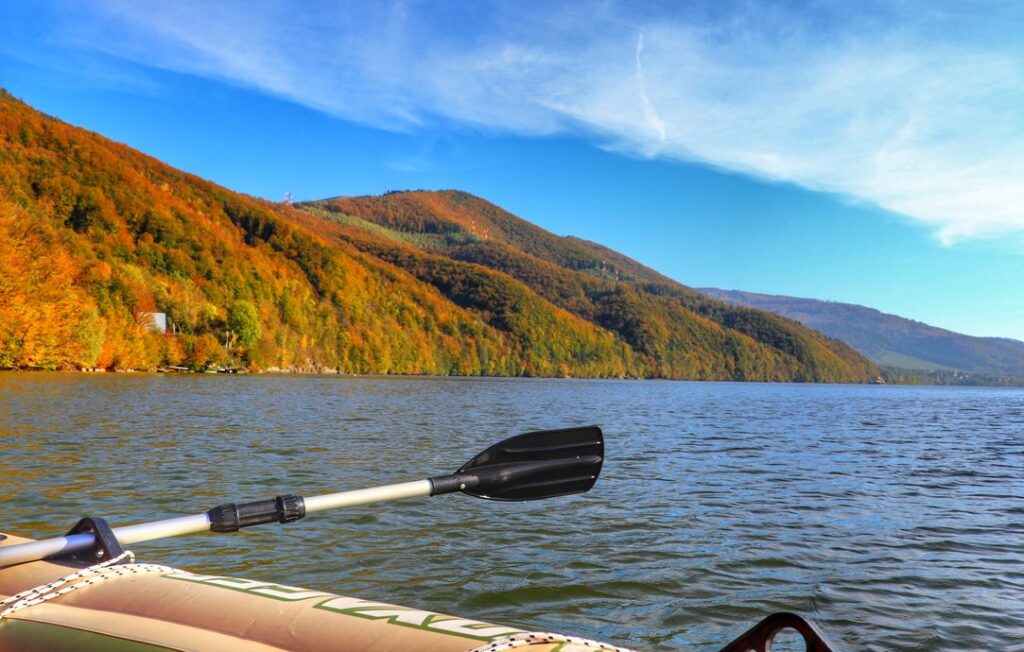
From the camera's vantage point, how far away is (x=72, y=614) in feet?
9.77

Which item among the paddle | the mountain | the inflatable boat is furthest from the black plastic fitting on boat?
the mountain

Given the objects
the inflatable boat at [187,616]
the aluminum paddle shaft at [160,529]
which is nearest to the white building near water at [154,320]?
the aluminum paddle shaft at [160,529]

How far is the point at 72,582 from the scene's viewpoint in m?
3.19

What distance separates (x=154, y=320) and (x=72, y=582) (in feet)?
278

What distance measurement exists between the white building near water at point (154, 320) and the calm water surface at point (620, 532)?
60949mm

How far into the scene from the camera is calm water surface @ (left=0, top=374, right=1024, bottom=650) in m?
6.81

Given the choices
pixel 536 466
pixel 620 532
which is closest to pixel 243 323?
pixel 620 532

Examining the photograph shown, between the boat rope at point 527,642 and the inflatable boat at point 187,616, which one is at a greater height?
the boat rope at point 527,642

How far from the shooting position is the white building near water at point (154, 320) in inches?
3017

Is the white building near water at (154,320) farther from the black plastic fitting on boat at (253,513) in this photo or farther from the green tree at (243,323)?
the black plastic fitting on boat at (253,513)

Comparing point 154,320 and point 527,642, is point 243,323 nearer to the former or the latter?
point 154,320

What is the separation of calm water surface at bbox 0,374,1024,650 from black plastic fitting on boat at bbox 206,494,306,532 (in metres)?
2.59

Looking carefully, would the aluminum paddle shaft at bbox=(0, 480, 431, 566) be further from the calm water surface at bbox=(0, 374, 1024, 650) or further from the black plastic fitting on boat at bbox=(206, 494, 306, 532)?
the calm water surface at bbox=(0, 374, 1024, 650)

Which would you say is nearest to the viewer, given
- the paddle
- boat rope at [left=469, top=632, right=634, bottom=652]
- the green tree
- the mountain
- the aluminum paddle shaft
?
boat rope at [left=469, top=632, right=634, bottom=652]
